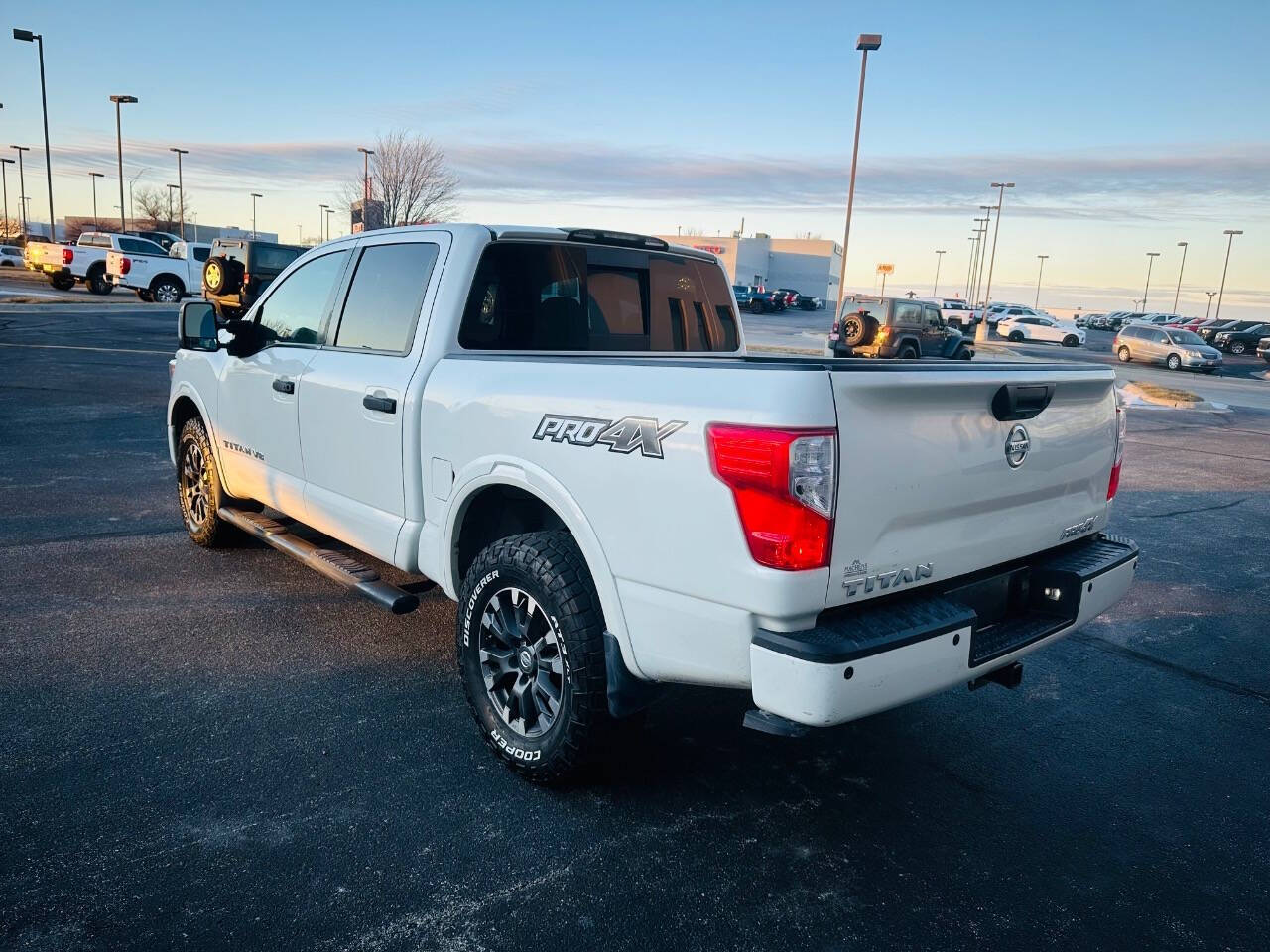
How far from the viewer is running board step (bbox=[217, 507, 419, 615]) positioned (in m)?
3.89

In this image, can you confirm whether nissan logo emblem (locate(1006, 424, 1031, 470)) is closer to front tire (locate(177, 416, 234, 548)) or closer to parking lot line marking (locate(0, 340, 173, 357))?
front tire (locate(177, 416, 234, 548))

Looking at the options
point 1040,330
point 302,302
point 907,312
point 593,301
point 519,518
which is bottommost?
point 1040,330

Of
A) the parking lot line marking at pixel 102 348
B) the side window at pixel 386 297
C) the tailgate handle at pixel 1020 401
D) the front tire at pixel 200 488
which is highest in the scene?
the side window at pixel 386 297

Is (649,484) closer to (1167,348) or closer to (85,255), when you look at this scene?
(85,255)

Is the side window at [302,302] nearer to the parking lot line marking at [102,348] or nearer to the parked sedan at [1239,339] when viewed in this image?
the parking lot line marking at [102,348]

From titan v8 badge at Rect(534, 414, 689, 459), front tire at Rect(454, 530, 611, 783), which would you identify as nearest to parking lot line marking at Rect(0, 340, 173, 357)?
front tire at Rect(454, 530, 611, 783)

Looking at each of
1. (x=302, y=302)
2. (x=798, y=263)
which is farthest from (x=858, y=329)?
(x=798, y=263)

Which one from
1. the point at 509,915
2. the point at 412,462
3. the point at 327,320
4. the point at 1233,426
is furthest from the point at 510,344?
the point at 1233,426

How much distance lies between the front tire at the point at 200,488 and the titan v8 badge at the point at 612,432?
10.8 feet

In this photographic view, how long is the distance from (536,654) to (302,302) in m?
2.67

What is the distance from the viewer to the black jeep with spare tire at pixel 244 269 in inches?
850

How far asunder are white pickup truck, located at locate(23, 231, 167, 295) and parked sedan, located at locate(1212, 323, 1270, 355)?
51.2 metres

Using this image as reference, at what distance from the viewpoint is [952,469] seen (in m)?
2.86

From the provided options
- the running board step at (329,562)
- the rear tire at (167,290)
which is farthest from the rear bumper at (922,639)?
the rear tire at (167,290)
